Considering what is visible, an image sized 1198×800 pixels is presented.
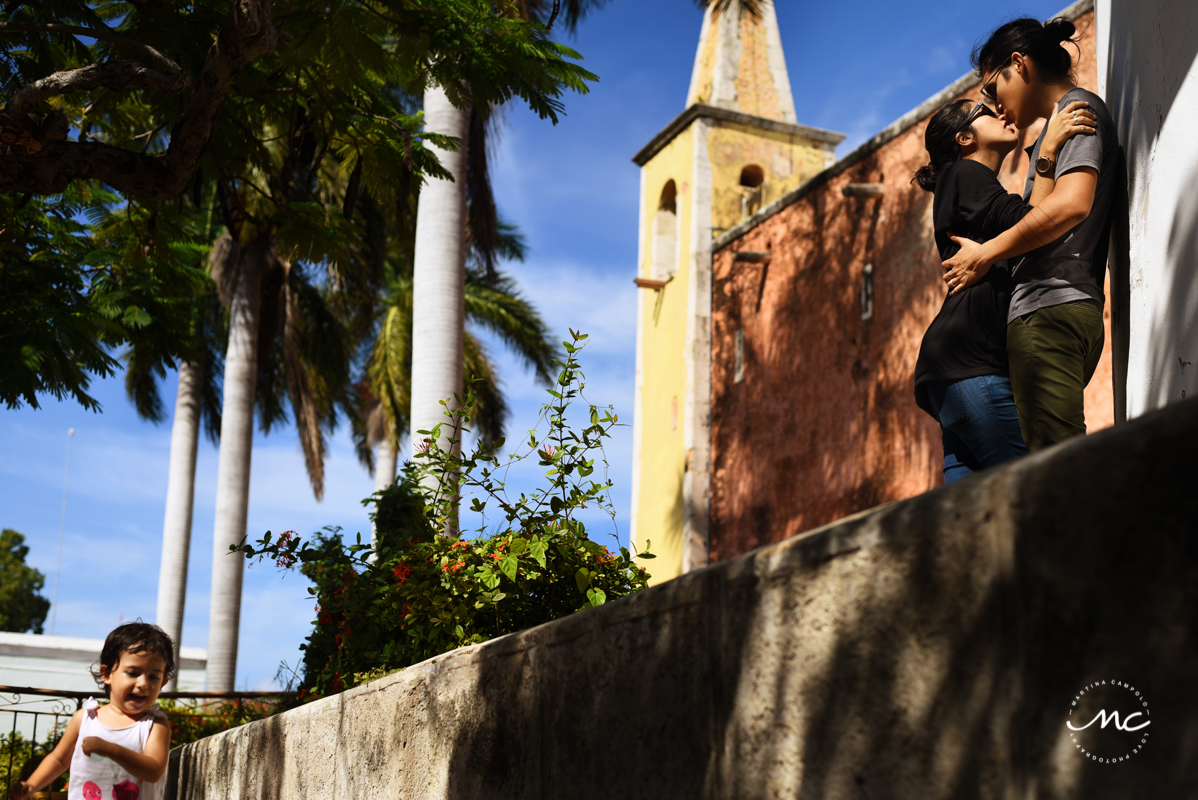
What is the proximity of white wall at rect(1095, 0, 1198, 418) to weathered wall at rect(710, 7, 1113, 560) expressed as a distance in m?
7.83

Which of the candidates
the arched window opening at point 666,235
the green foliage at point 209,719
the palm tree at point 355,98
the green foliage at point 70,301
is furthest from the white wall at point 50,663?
the palm tree at point 355,98

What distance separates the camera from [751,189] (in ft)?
61.8

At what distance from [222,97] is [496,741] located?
3461 mm

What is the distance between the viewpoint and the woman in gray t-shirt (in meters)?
2.46

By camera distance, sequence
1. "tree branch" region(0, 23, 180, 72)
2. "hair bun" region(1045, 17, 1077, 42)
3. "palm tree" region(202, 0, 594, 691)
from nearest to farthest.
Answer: "hair bun" region(1045, 17, 1077, 42) → "tree branch" region(0, 23, 180, 72) → "palm tree" region(202, 0, 594, 691)

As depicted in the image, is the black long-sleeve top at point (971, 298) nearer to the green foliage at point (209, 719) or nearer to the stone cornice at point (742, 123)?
the green foliage at point (209, 719)

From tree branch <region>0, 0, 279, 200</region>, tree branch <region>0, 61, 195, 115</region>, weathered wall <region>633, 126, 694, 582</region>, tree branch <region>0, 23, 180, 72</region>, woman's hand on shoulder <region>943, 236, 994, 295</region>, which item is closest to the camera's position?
woman's hand on shoulder <region>943, 236, 994, 295</region>

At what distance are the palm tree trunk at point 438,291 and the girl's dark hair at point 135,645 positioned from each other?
14.5 feet

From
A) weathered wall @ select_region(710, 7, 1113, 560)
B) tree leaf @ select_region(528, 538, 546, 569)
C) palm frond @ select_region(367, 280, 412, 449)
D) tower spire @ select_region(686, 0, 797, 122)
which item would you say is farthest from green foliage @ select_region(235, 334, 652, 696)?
palm frond @ select_region(367, 280, 412, 449)

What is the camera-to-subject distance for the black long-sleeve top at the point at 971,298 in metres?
2.71

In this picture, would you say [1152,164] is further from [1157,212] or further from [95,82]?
[95,82]

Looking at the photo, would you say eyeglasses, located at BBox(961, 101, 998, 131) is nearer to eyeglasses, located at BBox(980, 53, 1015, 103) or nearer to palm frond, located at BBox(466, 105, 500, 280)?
eyeglasses, located at BBox(980, 53, 1015, 103)

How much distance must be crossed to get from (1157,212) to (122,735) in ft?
12.9

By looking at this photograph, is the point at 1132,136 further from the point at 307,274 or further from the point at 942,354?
the point at 307,274
